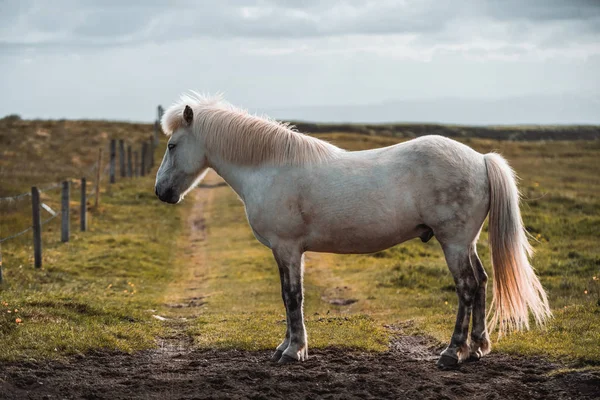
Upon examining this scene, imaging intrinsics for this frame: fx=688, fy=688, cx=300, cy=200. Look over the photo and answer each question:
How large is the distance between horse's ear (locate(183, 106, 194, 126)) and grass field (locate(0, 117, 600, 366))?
10.7 feet

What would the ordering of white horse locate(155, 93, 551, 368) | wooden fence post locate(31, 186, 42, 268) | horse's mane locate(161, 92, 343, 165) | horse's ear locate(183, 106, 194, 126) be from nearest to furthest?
white horse locate(155, 93, 551, 368) < horse's mane locate(161, 92, 343, 165) < horse's ear locate(183, 106, 194, 126) < wooden fence post locate(31, 186, 42, 268)

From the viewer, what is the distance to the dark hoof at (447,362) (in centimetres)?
848

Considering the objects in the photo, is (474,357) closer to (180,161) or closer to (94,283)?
(180,161)

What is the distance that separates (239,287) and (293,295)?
761 centimetres

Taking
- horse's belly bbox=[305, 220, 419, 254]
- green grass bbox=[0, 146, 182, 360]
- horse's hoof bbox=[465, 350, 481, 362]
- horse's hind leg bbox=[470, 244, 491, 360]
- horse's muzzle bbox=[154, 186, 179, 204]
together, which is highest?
horse's muzzle bbox=[154, 186, 179, 204]

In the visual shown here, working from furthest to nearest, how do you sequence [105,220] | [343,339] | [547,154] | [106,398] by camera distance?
[547,154] < [105,220] < [343,339] < [106,398]

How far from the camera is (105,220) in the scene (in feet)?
83.0

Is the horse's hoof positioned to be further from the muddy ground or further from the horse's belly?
the horse's belly

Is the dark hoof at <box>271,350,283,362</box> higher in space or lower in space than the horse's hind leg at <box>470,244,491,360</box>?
lower

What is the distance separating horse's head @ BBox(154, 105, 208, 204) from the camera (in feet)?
31.5

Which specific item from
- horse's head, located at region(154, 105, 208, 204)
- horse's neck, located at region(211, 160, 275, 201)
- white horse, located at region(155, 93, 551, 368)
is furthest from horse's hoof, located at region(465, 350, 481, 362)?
horse's head, located at region(154, 105, 208, 204)

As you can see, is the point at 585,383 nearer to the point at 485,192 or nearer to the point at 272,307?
the point at 485,192

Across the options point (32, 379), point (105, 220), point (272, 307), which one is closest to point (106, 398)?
point (32, 379)

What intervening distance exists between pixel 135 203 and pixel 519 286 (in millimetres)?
22910
